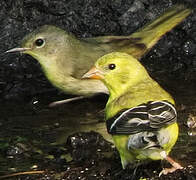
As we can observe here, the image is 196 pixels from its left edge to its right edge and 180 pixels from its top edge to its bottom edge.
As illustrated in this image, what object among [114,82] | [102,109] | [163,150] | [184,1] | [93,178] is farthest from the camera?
[184,1]

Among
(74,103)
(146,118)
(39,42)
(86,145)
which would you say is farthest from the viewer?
(39,42)

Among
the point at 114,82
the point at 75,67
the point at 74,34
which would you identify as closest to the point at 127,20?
the point at 74,34

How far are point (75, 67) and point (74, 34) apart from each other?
1.24 metres

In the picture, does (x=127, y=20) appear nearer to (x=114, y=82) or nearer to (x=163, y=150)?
(x=114, y=82)

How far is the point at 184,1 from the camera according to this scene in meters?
9.58

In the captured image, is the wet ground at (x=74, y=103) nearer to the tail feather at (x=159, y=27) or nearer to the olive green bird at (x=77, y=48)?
the olive green bird at (x=77, y=48)

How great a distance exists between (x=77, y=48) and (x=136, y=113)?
3.24 m

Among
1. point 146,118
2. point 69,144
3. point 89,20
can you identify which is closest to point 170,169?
point 146,118

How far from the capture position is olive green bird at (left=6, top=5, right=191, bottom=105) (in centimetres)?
847

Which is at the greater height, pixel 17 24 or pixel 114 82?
pixel 114 82

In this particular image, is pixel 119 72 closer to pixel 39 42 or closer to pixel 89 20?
pixel 39 42

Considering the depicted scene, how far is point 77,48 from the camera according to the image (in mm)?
8906

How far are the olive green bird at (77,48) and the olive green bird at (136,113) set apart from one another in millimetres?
1700

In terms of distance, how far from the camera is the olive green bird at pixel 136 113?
5711mm
